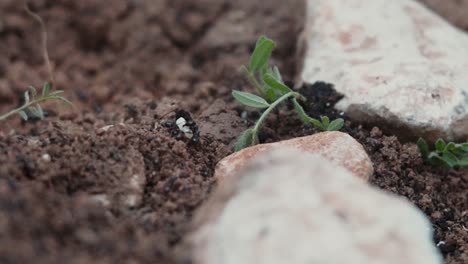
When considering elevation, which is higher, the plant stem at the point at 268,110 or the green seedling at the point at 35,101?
the green seedling at the point at 35,101

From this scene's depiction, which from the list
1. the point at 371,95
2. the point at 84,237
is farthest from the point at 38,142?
the point at 371,95

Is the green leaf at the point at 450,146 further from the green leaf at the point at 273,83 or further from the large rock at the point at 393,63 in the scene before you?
the green leaf at the point at 273,83

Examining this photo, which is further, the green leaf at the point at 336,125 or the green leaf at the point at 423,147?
the green leaf at the point at 423,147

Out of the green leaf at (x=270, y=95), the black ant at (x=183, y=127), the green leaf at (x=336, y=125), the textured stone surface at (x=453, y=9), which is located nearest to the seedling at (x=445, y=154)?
the green leaf at (x=336, y=125)

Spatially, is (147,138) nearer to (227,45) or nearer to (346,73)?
(346,73)

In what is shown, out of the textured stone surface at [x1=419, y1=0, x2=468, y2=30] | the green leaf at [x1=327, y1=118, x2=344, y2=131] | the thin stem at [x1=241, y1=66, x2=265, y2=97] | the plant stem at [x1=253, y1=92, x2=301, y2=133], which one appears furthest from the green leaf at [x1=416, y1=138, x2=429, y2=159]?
the textured stone surface at [x1=419, y1=0, x2=468, y2=30]

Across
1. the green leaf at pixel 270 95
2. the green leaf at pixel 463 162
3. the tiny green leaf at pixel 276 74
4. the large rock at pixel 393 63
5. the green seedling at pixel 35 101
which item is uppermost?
the green seedling at pixel 35 101

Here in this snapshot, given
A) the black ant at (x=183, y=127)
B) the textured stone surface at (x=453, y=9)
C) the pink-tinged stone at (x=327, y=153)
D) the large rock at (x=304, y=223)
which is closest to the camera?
the large rock at (x=304, y=223)
